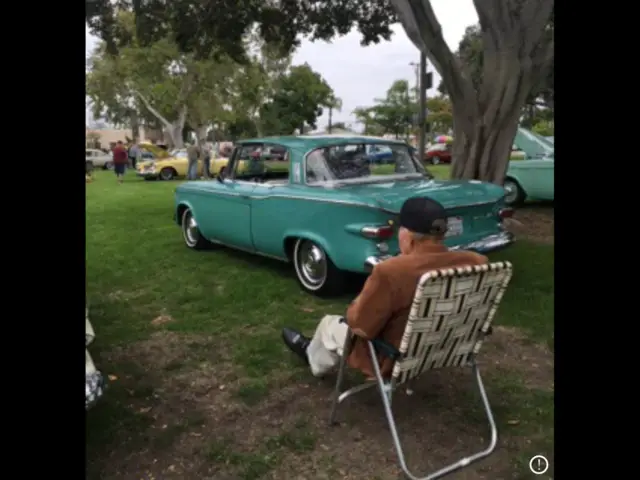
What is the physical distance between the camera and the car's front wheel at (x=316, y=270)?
5664 millimetres

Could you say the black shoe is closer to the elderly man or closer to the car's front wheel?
the elderly man

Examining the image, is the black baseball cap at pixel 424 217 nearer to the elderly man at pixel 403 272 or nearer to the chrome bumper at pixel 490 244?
the elderly man at pixel 403 272

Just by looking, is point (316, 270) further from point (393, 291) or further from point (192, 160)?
point (192, 160)

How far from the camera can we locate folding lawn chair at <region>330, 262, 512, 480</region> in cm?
267

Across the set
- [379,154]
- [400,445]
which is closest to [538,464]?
[400,445]

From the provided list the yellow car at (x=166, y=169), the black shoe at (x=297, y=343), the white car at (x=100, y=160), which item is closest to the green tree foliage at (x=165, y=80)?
the white car at (x=100, y=160)

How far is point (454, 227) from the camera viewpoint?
5406 mm

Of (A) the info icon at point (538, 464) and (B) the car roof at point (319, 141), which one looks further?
(B) the car roof at point (319, 141)

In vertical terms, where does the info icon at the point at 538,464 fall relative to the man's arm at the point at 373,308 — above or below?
below

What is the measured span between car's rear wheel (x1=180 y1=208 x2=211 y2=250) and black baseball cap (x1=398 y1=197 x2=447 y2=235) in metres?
5.38

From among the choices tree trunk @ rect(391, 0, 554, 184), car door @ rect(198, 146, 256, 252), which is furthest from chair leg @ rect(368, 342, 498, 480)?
tree trunk @ rect(391, 0, 554, 184)

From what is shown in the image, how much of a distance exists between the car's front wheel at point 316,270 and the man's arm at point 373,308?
2728mm

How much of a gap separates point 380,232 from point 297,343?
1.33 meters
